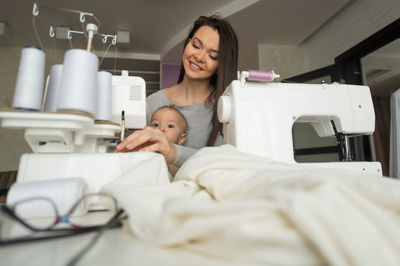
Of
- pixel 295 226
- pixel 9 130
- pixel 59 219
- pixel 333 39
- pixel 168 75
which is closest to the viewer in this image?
pixel 295 226

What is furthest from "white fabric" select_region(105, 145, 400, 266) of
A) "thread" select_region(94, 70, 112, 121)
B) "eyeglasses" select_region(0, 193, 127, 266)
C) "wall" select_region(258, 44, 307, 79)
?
"wall" select_region(258, 44, 307, 79)

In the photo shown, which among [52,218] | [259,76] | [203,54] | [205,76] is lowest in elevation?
[52,218]

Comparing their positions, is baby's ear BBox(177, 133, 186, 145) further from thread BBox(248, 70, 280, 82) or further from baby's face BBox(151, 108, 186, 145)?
thread BBox(248, 70, 280, 82)

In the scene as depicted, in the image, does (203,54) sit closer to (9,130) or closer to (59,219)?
(59,219)

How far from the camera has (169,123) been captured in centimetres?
122

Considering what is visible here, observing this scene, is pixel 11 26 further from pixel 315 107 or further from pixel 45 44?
pixel 315 107

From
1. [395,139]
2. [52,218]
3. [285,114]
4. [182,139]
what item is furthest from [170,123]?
[395,139]

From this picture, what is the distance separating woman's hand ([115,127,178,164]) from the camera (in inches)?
25.5

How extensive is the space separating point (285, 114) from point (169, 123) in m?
0.63

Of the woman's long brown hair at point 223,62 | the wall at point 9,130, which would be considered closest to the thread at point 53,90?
the woman's long brown hair at point 223,62

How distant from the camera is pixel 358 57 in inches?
92.7

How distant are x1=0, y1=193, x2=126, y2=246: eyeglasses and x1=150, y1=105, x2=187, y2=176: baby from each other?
73cm

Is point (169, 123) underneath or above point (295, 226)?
above

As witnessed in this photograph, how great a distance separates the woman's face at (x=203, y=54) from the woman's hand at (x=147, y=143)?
2.21 feet
